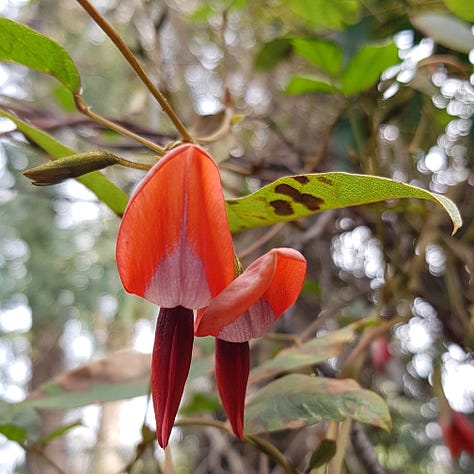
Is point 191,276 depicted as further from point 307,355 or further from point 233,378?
point 307,355

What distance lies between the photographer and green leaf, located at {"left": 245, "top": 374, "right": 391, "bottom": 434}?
1.37ft

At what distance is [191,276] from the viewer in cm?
29

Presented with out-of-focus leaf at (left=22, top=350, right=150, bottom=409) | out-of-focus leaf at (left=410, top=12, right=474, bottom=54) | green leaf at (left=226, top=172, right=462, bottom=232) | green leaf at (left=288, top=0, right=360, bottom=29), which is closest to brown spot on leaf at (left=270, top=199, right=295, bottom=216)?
green leaf at (left=226, top=172, right=462, bottom=232)

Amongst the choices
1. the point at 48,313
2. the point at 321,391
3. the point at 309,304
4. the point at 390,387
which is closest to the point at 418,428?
the point at 390,387

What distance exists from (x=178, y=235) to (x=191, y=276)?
2 centimetres

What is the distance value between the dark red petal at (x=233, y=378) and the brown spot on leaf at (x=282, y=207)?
85mm

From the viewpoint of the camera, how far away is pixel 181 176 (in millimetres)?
274

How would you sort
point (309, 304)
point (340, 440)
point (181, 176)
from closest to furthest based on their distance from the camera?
point (181, 176)
point (340, 440)
point (309, 304)

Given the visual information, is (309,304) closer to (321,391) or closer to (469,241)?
(469,241)

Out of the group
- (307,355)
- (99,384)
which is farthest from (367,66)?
(99,384)

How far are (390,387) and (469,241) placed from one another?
52 cm

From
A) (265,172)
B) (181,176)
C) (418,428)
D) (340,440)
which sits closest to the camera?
(181,176)

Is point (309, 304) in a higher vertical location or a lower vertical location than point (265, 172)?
lower

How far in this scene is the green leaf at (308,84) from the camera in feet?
2.46
